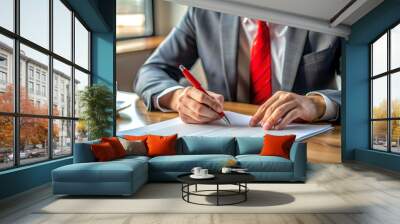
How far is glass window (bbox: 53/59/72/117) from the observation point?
571 cm

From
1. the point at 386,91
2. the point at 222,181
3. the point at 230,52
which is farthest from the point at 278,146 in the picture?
the point at 386,91

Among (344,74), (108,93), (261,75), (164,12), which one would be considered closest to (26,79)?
(108,93)

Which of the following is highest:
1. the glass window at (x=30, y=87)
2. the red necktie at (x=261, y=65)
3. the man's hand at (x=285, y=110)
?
the red necktie at (x=261, y=65)

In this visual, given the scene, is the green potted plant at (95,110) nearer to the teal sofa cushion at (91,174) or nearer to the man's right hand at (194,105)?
the man's right hand at (194,105)

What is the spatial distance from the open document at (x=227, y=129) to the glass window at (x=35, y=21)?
234 centimetres

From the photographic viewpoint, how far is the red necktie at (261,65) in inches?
281

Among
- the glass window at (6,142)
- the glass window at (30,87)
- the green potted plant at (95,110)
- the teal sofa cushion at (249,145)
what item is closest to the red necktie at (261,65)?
the teal sofa cushion at (249,145)

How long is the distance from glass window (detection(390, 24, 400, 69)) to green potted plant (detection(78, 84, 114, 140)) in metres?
4.82

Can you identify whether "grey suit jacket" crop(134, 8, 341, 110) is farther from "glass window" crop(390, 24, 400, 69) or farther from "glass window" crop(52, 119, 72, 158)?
"glass window" crop(52, 119, 72, 158)

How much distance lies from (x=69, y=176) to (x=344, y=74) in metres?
5.45

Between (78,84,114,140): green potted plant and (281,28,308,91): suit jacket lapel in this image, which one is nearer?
(78,84,114,140): green potted plant

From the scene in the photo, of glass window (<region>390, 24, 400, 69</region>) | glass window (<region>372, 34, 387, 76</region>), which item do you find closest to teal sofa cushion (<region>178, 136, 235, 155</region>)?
glass window (<region>390, 24, 400, 69</region>)

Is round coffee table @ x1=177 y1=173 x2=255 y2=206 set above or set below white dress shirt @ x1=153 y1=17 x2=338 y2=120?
below

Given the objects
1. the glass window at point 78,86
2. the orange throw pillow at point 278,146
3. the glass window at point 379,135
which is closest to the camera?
the orange throw pillow at point 278,146
